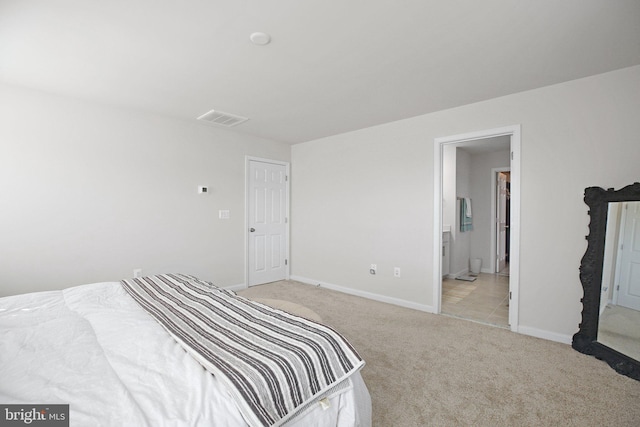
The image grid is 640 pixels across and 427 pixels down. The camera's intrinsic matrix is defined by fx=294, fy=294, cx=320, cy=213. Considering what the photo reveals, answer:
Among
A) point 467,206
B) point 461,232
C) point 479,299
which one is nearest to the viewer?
point 479,299

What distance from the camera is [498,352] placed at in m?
2.57

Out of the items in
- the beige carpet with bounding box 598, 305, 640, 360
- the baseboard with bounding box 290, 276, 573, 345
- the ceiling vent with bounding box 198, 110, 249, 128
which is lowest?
the baseboard with bounding box 290, 276, 573, 345

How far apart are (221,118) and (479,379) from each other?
3.81 meters

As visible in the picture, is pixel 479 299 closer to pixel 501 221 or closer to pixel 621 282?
pixel 621 282

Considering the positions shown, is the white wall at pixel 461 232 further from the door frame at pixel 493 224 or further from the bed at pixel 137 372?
the bed at pixel 137 372

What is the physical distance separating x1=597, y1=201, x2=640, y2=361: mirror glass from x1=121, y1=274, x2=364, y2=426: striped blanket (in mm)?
2426

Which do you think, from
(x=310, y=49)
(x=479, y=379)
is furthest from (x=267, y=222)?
(x=479, y=379)

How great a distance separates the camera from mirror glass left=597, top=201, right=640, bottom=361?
231cm

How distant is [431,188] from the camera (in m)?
3.60

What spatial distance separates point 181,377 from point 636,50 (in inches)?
142

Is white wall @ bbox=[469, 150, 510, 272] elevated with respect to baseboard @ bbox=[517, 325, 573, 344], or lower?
elevated

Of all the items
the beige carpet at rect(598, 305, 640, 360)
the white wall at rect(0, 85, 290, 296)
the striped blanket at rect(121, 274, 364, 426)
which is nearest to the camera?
the striped blanket at rect(121, 274, 364, 426)

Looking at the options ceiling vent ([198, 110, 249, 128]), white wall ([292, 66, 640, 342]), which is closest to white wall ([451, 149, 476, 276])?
white wall ([292, 66, 640, 342])

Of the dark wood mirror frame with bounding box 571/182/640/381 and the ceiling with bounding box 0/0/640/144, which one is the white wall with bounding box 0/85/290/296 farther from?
the dark wood mirror frame with bounding box 571/182/640/381
